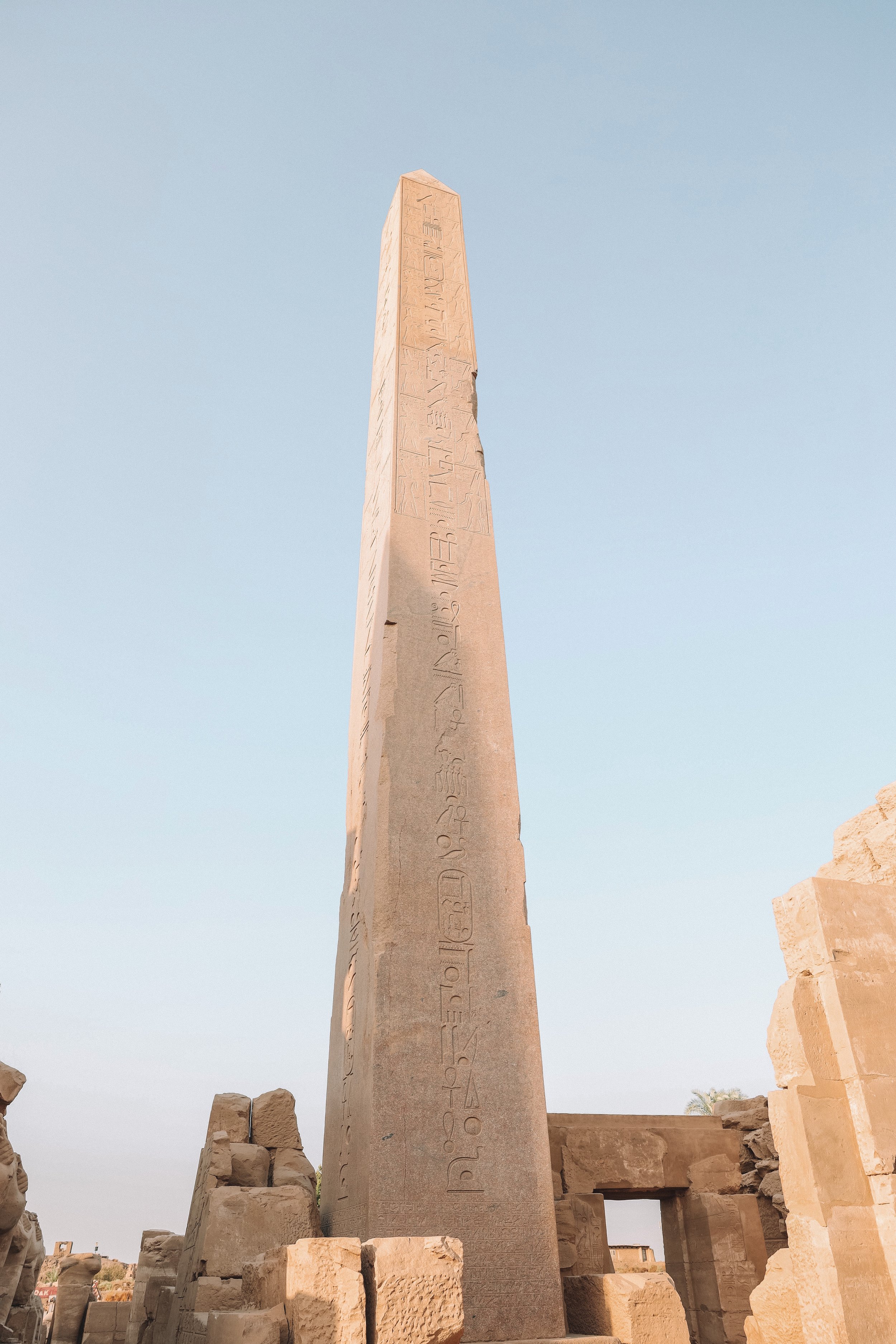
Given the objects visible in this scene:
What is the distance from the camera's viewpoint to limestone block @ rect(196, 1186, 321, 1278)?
4.33m

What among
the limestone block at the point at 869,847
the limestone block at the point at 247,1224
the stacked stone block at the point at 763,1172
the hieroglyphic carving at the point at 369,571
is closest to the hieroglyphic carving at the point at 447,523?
the hieroglyphic carving at the point at 369,571

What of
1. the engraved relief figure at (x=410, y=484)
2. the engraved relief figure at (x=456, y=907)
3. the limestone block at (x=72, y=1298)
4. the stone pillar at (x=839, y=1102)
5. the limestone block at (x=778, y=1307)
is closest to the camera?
the stone pillar at (x=839, y=1102)

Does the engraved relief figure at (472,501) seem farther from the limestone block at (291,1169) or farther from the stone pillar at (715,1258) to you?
the stone pillar at (715,1258)

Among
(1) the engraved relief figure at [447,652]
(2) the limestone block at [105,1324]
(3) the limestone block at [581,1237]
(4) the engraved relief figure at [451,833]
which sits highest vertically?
(1) the engraved relief figure at [447,652]

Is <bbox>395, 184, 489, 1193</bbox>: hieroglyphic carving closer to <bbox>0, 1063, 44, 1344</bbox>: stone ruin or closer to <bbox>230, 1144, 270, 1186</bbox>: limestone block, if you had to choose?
<bbox>230, 1144, 270, 1186</bbox>: limestone block

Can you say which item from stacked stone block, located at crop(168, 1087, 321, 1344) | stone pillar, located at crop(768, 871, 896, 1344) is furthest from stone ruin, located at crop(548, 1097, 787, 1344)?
stone pillar, located at crop(768, 871, 896, 1344)

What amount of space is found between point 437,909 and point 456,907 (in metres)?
0.10

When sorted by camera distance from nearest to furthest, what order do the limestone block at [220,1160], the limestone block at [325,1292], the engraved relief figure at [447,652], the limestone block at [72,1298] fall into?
the limestone block at [325,1292] < the limestone block at [220,1160] < the engraved relief figure at [447,652] < the limestone block at [72,1298]

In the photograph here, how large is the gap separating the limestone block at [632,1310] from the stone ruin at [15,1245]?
3047 millimetres

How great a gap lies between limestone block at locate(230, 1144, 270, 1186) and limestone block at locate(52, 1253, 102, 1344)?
5.98 m

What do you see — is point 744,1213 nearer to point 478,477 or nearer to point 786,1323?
point 786,1323

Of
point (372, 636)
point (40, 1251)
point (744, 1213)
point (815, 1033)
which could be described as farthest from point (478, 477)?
point (40, 1251)

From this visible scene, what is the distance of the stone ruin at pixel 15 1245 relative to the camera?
5266 millimetres

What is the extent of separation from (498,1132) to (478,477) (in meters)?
3.65
